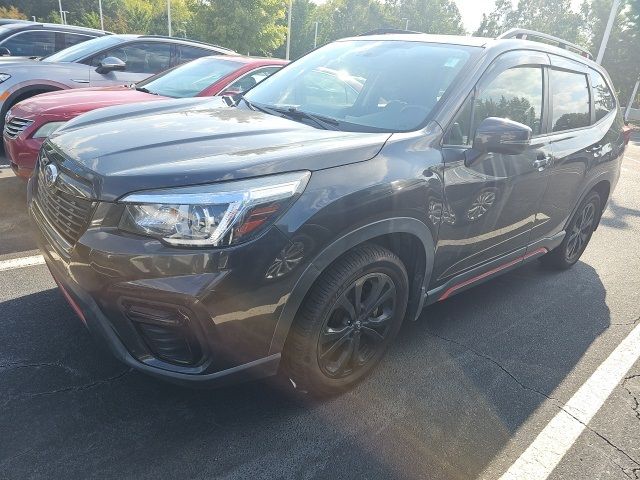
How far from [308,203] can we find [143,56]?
19.8ft

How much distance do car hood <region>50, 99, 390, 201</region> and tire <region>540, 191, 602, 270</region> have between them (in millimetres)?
2573

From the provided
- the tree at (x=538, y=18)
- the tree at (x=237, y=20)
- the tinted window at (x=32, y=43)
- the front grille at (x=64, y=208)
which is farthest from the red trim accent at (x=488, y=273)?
the tree at (x=538, y=18)

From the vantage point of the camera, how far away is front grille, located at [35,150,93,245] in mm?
1969

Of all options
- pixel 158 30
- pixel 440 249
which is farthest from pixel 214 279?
pixel 158 30

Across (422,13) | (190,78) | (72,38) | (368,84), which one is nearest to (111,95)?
(190,78)

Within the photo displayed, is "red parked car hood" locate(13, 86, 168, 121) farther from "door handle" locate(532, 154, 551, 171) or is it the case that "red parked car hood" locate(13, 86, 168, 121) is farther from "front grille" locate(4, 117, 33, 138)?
"door handle" locate(532, 154, 551, 171)

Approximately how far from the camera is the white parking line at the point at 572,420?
219cm

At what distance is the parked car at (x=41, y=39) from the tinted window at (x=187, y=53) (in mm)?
2358

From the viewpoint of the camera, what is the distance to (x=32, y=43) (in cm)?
880

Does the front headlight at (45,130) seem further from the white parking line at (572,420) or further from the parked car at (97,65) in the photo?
the white parking line at (572,420)

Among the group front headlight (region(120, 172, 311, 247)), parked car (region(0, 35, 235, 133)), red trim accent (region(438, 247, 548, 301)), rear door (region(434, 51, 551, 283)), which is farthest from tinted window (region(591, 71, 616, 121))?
parked car (region(0, 35, 235, 133))

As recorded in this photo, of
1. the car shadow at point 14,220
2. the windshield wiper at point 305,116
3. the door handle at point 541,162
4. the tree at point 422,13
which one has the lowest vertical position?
the car shadow at point 14,220

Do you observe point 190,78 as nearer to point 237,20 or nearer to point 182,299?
point 182,299

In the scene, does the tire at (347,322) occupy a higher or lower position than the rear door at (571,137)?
lower
